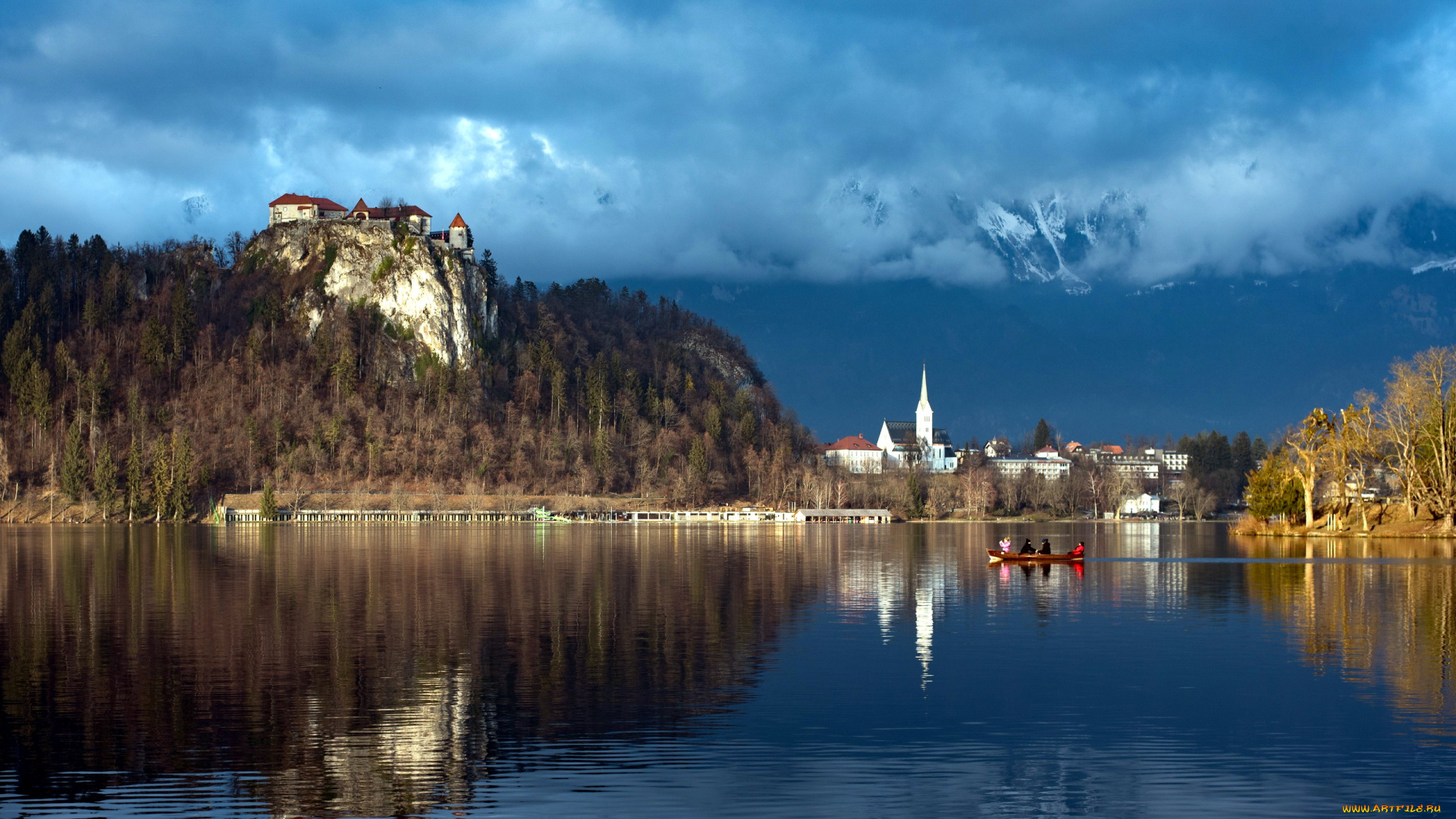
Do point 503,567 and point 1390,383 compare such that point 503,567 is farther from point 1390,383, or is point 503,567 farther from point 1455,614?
point 1390,383

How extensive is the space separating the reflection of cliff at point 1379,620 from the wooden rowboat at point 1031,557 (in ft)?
37.5

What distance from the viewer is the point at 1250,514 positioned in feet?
482

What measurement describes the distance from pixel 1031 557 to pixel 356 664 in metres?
59.2

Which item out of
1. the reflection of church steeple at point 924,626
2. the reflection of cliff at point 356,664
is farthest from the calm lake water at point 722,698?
the reflection of church steeple at point 924,626

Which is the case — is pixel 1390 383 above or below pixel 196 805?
above

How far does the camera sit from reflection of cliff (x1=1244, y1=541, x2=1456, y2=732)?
1331 inches

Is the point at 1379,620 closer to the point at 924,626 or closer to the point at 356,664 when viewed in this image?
the point at 924,626

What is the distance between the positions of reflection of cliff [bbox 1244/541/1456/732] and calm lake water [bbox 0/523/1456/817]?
9.6 inches

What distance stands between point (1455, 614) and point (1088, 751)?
32363 mm

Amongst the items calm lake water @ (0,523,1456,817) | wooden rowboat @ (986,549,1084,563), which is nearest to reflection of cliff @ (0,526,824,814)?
calm lake water @ (0,523,1456,817)

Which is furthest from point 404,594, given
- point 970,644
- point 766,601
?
point 970,644

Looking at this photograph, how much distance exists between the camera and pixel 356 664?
37.6 metres

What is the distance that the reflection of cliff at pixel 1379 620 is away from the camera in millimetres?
33812

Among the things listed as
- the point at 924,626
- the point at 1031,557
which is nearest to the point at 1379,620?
the point at 924,626
